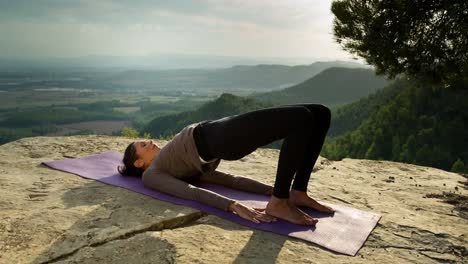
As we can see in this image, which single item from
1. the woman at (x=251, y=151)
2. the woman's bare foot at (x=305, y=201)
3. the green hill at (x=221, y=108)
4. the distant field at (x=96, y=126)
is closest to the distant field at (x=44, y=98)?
the distant field at (x=96, y=126)

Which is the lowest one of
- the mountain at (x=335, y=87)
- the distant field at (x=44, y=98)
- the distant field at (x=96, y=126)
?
the distant field at (x=96, y=126)

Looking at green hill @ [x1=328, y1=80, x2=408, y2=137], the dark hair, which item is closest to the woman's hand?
the dark hair

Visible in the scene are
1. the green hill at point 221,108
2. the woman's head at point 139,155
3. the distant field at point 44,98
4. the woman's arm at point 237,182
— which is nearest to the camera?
the woman's arm at point 237,182

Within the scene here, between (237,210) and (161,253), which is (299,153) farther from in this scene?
(161,253)

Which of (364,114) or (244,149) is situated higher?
(244,149)

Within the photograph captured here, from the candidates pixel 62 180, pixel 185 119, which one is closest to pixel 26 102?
pixel 185 119

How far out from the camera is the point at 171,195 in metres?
3.55

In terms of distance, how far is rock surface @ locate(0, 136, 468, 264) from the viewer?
2.42 meters

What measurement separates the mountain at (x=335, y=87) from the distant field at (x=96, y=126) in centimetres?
3825

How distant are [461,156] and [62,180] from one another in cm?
3793

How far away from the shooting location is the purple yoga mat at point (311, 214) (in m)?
2.74

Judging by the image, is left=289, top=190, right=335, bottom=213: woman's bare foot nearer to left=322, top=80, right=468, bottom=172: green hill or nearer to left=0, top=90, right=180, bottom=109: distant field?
left=322, top=80, right=468, bottom=172: green hill

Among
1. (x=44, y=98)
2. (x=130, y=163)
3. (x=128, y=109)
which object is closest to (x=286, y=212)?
(x=130, y=163)

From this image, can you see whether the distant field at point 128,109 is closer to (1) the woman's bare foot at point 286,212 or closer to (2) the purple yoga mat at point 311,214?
(2) the purple yoga mat at point 311,214
